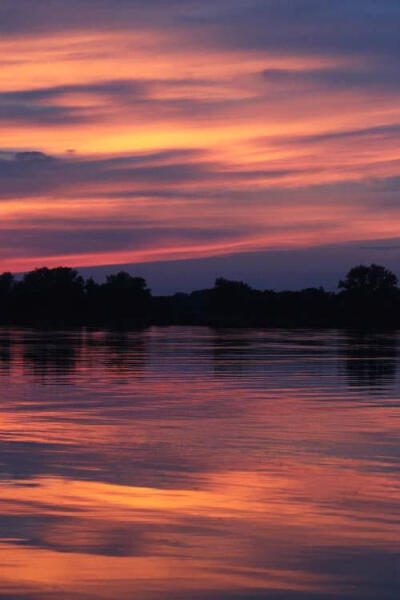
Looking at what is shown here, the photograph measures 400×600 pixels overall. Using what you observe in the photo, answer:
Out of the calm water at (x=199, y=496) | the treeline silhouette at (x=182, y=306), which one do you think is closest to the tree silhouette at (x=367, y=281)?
the treeline silhouette at (x=182, y=306)

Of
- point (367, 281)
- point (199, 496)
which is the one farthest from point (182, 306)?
point (199, 496)

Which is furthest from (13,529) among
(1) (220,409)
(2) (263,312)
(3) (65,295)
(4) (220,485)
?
(3) (65,295)

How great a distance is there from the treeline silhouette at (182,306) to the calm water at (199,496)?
463 ft

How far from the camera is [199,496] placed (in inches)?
500

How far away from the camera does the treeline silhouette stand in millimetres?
170625

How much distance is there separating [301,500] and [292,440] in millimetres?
5239

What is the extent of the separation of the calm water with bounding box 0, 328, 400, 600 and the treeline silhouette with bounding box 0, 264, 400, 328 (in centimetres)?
14105

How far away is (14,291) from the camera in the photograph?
624 ft

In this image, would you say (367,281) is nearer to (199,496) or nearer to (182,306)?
(182,306)

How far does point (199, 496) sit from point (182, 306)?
170 meters

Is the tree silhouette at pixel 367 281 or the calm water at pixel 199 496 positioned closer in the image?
the calm water at pixel 199 496

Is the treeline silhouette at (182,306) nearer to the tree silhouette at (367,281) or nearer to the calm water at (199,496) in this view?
the tree silhouette at (367,281)

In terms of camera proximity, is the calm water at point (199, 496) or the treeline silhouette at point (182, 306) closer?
the calm water at point (199, 496)

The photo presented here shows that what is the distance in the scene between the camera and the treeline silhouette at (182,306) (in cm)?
17062
